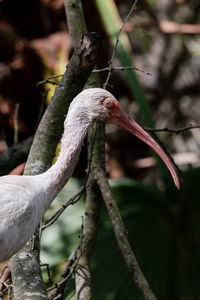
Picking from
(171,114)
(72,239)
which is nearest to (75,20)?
(72,239)

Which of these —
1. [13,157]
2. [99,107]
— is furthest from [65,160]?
[13,157]

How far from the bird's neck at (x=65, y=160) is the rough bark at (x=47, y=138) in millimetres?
159

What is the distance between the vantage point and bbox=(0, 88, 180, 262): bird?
277 cm

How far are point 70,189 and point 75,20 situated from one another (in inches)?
70.1

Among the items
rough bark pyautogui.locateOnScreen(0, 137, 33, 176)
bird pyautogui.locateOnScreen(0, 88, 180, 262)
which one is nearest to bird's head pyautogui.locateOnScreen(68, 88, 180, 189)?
bird pyautogui.locateOnScreen(0, 88, 180, 262)

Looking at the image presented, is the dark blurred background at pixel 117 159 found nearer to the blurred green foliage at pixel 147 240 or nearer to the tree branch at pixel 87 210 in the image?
the blurred green foliage at pixel 147 240

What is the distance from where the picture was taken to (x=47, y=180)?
2.99m

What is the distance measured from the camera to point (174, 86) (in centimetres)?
801

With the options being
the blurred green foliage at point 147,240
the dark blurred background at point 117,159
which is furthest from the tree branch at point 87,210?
the blurred green foliage at point 147,240

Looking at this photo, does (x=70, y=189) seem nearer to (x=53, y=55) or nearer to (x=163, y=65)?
(x=53, y=55)

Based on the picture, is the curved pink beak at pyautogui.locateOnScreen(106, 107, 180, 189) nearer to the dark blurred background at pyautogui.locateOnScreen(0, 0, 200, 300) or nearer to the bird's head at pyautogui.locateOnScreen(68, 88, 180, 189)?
the bird's head at pyautogui.locateOnScreen(68, 88, 180, 189)

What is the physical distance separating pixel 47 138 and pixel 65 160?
257 millimetres

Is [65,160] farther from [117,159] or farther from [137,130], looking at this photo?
[117,159]

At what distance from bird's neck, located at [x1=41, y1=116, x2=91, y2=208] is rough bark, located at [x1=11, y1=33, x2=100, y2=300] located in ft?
0.52
